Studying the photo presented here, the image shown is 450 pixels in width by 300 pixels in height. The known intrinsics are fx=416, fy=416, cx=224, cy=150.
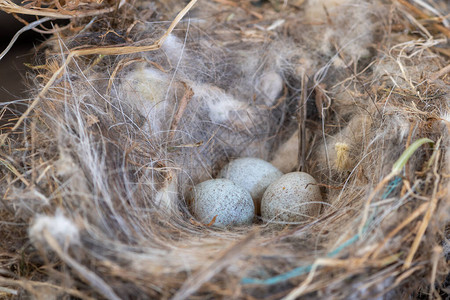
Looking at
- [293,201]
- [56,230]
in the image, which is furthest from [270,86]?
[56,230]

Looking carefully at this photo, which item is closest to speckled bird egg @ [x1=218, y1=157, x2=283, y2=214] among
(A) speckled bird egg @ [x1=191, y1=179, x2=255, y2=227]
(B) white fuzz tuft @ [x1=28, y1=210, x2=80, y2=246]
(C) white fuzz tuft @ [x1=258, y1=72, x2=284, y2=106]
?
(A) speckled bird egg @ [x1=191, y1=179, x2=255, y2=227]

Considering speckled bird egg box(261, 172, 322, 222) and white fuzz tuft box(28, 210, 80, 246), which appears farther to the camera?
speckled bird egg box(261, 172, 322, 222)

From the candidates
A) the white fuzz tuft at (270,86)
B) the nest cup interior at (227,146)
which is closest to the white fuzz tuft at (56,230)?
the nest cup interior at (227,146)

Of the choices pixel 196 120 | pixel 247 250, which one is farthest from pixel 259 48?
pixel 247 250

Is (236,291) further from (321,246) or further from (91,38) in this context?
(91,38)

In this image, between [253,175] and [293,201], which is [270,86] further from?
[293,201]

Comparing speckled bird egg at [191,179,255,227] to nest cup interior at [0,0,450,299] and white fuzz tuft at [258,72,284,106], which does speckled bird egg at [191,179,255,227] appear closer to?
nest cup interior at [0,0,450,299]

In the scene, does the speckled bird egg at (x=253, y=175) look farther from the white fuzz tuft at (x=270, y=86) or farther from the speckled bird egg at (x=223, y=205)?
the white fuzz tuft at (x=270, y=86)
